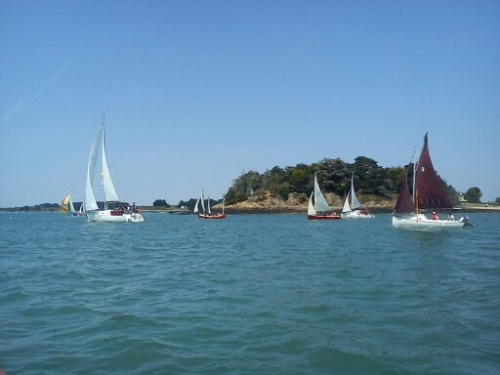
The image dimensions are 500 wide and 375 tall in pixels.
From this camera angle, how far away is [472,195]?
185125mm

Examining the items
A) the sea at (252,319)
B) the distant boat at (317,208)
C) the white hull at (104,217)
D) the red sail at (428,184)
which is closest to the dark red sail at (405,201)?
the red sail at (428,184)

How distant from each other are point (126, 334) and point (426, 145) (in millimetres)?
46194

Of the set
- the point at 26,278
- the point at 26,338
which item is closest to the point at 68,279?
the point at 26,278

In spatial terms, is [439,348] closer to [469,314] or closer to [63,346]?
[469,314]

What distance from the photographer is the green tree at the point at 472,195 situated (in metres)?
183

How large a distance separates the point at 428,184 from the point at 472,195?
152 meters

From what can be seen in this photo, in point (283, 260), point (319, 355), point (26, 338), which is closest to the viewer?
point (319, 355)

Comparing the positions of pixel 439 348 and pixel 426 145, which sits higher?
pixel 426 145

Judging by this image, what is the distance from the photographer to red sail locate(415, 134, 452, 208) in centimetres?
4950

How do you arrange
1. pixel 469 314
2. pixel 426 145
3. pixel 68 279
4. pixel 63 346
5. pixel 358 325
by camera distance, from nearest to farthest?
pixel 63 346
pixel 358 325
pixel 469 314
pixel 68 279
pixel 426 145

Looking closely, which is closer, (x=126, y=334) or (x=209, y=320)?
(x=126, y=334)

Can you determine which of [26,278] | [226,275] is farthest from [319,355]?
[26,278]

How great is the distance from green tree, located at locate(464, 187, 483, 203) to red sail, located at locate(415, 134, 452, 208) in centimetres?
14595

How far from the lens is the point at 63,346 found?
8.80 m
